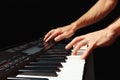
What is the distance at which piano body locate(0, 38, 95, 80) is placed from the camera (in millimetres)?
1050

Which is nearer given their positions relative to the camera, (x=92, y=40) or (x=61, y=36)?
(x=92, y=40)

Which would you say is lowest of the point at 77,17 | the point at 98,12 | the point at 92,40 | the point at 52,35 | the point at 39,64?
the point at 39,64

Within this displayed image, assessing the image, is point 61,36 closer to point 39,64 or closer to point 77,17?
point 39,64

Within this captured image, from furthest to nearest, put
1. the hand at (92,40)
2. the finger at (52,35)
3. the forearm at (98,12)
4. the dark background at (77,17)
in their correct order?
the dark background at (77,17) < the forearm at (98,12) < the finger at (52,35) < the hand at (92,40)

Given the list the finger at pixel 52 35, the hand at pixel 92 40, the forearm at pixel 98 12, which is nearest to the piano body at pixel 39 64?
the hand at pixel 92 40

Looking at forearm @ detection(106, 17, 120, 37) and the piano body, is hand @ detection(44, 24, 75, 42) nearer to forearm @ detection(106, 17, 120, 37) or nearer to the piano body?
the piano body

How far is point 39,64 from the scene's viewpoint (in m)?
1.24

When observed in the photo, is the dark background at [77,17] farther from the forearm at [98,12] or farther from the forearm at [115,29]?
the forearm at [115,29]

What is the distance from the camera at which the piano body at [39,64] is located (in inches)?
41.3

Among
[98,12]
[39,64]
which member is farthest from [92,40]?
[98,12]

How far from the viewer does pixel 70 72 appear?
3.66 feet

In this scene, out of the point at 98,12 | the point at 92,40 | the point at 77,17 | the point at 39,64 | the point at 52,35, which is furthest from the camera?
the point at 77,17

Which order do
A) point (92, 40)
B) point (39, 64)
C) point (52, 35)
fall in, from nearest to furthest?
point (39, 64), point (92, 40), point (52, 35)

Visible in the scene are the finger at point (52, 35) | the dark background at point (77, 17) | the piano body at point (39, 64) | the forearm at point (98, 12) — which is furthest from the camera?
the dark background at point (77, 17)
